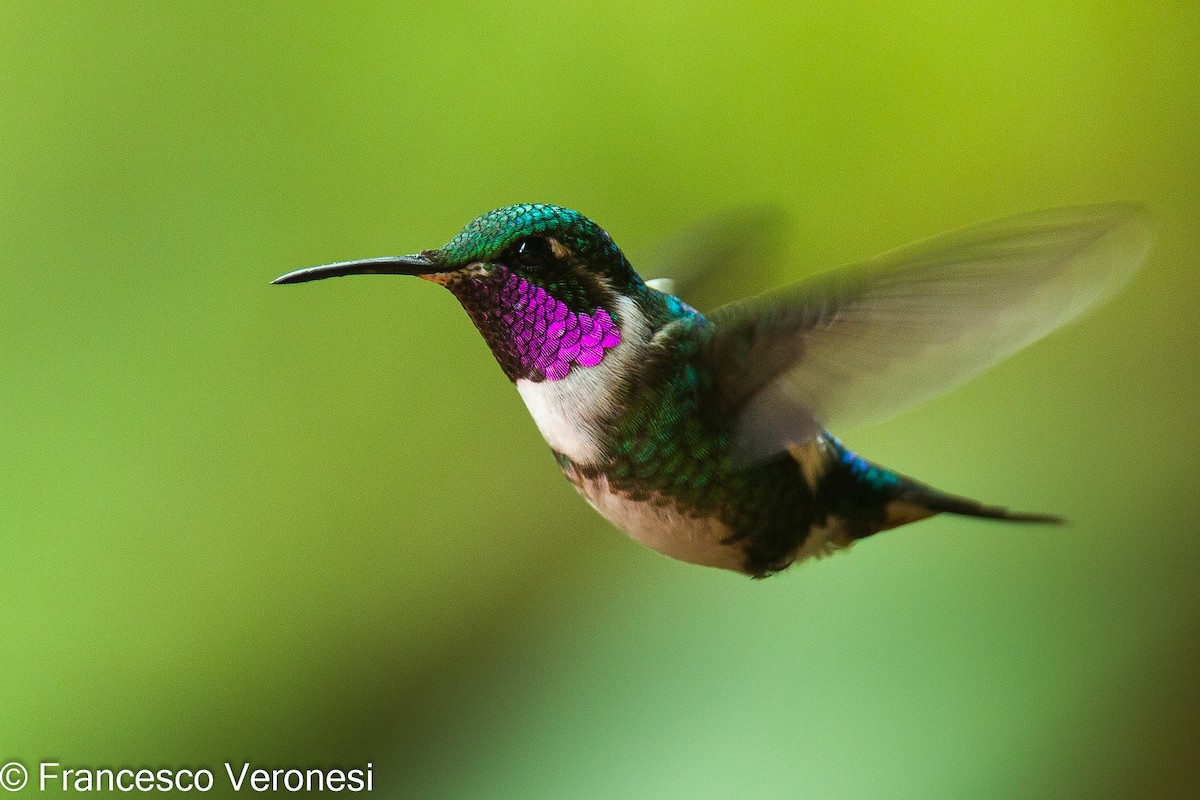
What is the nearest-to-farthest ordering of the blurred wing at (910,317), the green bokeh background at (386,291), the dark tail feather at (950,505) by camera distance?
the blurred wing at (910,317)
the dark tail feather at (950,505)
the green bokeh background at (386,291)

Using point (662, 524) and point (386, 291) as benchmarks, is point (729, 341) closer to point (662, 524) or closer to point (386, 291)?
point (662, 524)

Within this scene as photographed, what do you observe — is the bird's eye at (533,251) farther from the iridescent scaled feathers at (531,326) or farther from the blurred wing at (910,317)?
the blurred wing at (910,317)

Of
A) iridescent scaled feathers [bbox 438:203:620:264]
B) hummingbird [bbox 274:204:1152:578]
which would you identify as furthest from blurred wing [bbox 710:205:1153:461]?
iridescent scaled feathers [bbox 438:203:620:264]

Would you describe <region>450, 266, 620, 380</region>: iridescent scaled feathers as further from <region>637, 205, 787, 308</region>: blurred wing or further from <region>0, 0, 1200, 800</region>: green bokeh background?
<region>0, 0, 1200, 800</region>: green bokeh background

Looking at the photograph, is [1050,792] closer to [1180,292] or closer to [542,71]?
[1180,292]

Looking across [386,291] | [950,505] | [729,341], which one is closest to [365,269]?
[729,341]

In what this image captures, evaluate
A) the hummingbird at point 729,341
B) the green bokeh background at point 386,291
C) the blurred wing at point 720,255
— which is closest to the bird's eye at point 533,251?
the hummingbird at point 729,341
